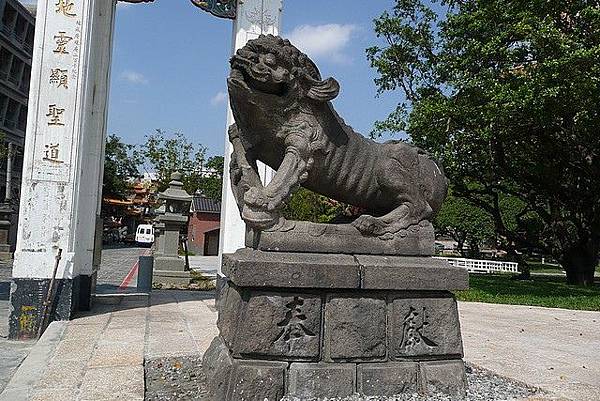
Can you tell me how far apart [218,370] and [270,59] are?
222cm

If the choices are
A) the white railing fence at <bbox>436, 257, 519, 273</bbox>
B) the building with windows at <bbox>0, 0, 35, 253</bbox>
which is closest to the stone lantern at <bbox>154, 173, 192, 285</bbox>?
the white railing fence at <bbox>436, 257, 519, 273</bbox>

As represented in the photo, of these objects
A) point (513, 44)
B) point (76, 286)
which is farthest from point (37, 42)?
point (513, 44)

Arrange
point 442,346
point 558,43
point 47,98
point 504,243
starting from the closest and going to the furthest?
1. point 442,346
2. point 47,98
3. point 558,43
4. point 504,243

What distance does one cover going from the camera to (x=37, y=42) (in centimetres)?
734

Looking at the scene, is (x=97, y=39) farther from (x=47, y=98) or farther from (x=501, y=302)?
(x=501, y=302)

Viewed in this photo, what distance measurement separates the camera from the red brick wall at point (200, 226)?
39.0 metres

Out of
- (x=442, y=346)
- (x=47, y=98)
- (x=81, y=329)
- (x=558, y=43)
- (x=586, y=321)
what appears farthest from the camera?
(x=558, y=43)

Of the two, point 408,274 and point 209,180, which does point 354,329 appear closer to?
point 408,274

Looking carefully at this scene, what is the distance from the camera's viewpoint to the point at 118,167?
1731 inches

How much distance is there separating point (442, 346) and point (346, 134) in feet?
5.74

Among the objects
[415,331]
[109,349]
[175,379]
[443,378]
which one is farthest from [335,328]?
[109,349]

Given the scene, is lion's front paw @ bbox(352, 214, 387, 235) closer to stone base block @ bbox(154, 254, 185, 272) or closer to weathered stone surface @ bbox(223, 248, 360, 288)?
weathered stone surface @ bbox(223, 248, 360, 288)

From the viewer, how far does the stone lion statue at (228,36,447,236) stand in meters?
4.14

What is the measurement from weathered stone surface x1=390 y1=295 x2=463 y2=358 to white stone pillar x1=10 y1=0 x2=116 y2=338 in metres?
4.78
